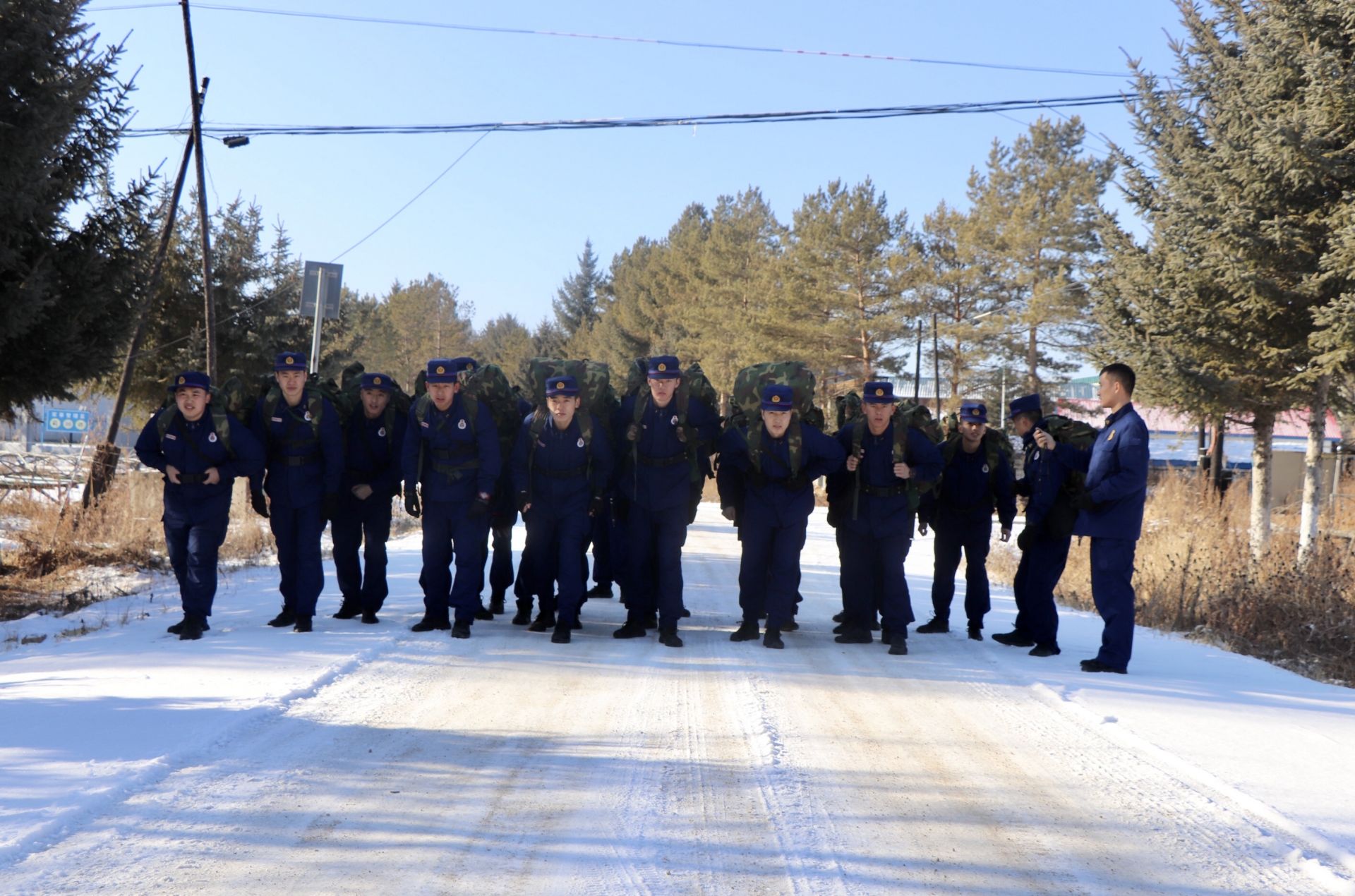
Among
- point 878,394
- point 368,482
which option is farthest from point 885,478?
point 368,482

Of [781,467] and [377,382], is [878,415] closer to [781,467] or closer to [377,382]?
[781,467]

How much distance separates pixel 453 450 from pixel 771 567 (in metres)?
2.71

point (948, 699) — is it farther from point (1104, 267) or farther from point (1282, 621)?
point (1104, 267)

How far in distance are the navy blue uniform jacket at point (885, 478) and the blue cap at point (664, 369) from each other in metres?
1.48

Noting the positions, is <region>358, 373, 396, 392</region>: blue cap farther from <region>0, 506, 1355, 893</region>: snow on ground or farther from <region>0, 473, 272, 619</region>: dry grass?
<region>0, 473, 272, 619</region>: dry grass

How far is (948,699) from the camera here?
6.46 m

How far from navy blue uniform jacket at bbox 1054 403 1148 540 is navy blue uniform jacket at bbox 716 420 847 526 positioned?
1.90 meters

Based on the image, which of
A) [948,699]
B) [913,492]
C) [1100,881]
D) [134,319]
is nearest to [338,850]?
[1100,881]

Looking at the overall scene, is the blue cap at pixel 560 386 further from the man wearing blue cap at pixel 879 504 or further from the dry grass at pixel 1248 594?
the dry grass at pixel 1248 594

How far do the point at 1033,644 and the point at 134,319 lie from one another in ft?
33.1

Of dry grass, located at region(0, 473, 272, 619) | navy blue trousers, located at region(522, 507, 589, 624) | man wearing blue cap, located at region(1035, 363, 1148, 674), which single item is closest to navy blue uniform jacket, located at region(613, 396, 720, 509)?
navy blue trousers, located at region(522, 507, 589, 624)

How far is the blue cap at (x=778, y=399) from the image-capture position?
26.1ft

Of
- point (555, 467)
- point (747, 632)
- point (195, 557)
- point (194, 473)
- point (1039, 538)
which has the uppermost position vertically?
point (555, 467)

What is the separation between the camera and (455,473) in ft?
26.9
